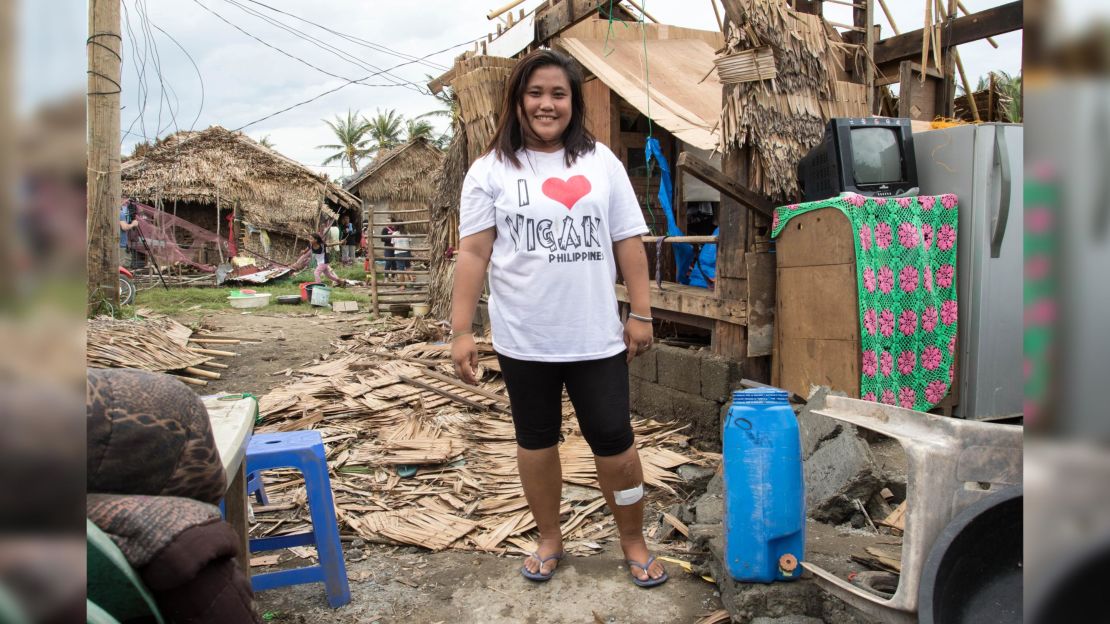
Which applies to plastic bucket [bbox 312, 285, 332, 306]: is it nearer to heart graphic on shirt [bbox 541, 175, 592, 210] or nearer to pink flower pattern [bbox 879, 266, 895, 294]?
pink flower pattern [bbox 879, 266, 895, 294]

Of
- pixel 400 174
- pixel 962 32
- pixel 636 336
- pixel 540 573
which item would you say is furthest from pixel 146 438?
pixel 400 174

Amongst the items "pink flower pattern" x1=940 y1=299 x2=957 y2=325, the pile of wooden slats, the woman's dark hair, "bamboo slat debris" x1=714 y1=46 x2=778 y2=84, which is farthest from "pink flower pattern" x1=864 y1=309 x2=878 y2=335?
the woman's dark hair

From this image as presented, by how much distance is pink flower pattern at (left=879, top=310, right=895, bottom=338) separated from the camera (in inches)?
175

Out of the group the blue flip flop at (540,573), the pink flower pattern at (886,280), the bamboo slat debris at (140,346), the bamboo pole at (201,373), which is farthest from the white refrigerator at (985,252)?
the bamboo pole at (201,373)

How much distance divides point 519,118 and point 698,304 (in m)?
3.12

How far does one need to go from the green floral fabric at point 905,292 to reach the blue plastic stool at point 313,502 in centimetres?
308

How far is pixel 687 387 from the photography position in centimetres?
570

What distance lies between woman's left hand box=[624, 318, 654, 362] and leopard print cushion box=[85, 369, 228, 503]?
166 cm

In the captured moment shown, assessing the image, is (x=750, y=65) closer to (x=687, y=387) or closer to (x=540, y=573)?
(x=687, y=387)

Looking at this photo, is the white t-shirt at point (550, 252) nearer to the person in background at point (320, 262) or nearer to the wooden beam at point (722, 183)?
the wooden beam at point (722, 183)

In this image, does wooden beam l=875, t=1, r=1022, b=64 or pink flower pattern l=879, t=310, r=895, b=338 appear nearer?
pink flower pattern l=879, t=310, r=895, b=338

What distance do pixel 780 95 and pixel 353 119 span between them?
44.0m

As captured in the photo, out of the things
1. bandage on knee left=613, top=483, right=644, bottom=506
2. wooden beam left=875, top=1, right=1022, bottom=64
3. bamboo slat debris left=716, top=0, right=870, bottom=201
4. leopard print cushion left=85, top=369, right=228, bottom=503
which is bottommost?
bandage on knee left=613, top=483, right=644, bottom=506

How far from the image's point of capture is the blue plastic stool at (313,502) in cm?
290
